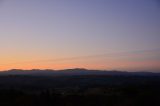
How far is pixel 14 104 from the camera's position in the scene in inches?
1485

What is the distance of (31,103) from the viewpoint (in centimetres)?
3841

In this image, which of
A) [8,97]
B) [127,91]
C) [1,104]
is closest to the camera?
[1,104]

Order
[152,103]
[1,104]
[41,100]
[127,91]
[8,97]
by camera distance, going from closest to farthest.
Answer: [152,103], [1,104], [41,100], [8,97], [127,91]

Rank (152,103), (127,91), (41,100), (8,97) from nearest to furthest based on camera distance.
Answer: (152,103)
(41,100)
(8,97)
(127,91)

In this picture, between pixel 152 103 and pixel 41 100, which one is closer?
pixel 152 103

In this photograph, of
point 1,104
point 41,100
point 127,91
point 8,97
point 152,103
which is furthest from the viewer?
point 127,91

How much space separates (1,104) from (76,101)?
8.36m

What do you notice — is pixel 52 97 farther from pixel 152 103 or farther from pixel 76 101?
pixel 152 103

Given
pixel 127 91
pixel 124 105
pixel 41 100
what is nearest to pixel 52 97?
pixel 41 100

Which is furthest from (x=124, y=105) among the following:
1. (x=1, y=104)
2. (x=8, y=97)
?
(x=8, y=97)

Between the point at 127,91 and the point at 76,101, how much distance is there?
15.6 m

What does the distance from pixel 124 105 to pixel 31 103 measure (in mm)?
9372

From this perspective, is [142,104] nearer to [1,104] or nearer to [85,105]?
[85,105]

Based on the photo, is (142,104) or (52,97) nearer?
(142,104)
